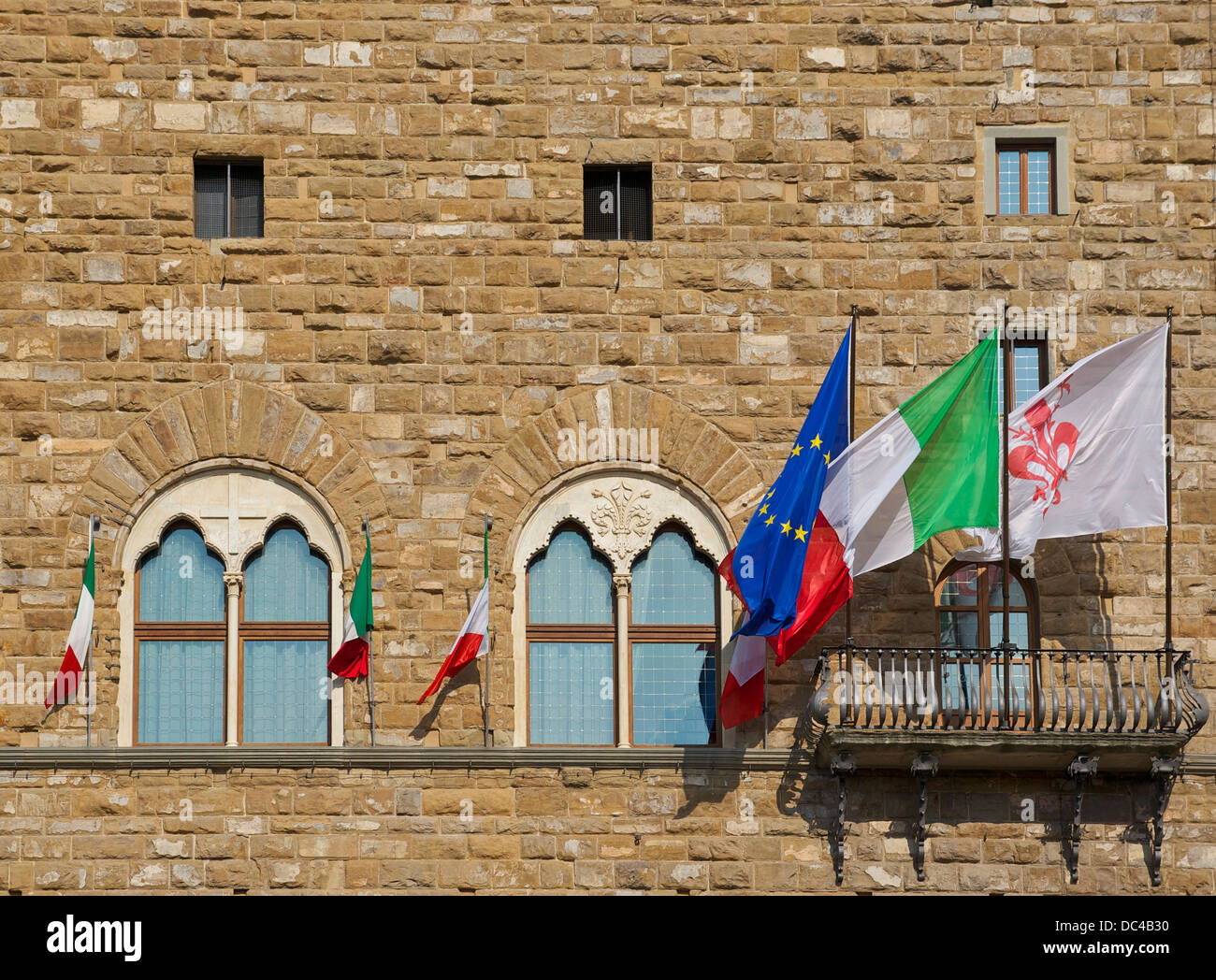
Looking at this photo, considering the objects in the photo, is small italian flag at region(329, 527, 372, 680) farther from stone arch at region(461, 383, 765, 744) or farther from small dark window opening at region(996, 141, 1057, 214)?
small dark window opening at region(996, 141, 1057, 214)

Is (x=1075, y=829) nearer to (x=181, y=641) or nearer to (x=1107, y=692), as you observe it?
(x=1107, y=692)

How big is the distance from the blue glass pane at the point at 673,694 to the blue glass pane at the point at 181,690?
380 cm

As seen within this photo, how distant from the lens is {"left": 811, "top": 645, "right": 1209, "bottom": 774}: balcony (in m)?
21.0

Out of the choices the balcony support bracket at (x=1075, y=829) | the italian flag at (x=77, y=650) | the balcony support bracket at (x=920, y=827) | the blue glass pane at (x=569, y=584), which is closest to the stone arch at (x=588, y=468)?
the blue glass pane at (x=569, y=584)

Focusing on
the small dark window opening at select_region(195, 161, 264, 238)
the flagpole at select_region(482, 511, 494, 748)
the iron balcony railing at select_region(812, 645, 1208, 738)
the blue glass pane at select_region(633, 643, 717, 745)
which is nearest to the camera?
the iron balcony railing at select_region(812, 645, 1208, 738)

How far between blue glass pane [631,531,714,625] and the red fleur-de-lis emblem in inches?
117

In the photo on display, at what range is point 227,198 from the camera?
22656 millimetres

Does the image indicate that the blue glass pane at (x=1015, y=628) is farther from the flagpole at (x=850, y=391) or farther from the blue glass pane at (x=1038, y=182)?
the blue glass pane at (x=1038, y=182)

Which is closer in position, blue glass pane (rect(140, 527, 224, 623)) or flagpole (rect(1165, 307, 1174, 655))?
flagpole (rect(1165, 307, 1174, 655))

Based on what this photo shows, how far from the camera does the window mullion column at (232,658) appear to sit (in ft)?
71.3

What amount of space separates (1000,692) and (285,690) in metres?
6.42

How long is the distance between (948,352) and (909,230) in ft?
3.97

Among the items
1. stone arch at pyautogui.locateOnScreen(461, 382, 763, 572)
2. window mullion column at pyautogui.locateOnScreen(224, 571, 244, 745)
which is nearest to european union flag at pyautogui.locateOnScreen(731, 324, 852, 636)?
stone arch at pyautogui.locateOnScreen(461, 382, 763, 572)

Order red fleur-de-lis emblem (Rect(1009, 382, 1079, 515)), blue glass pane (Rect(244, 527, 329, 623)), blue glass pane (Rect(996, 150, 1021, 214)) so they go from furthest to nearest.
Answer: blue glass pane (Rect(996, 150, 1021, 214)) → blue glass pane (Rect(244, 527, 329, 623)) → red fleur-de-lis emblem (Rect(1009, 382, 1079, 515))
